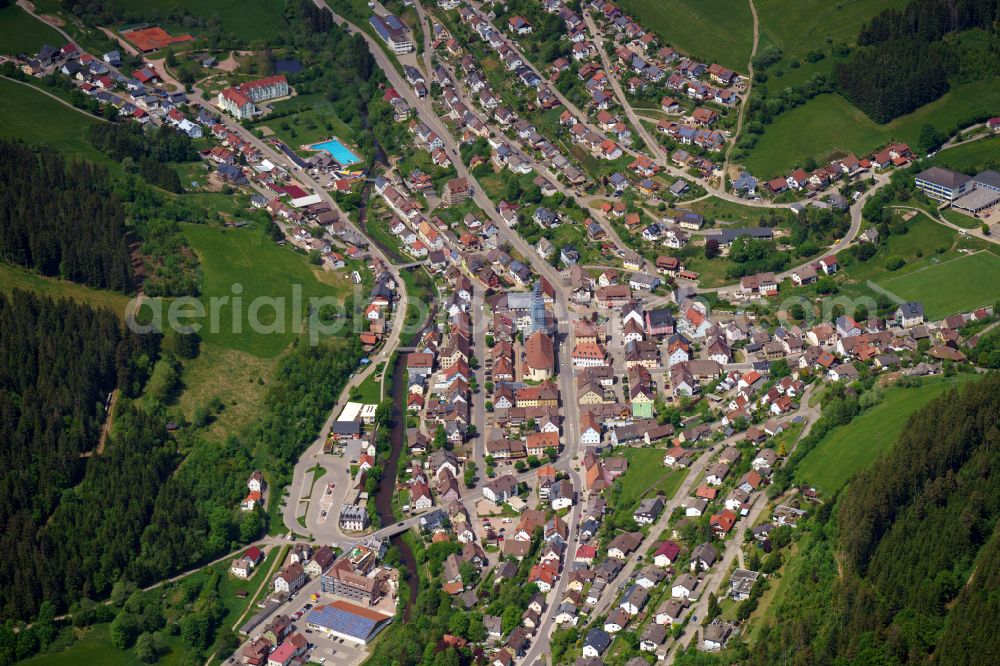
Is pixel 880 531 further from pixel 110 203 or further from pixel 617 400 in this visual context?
pixel 110 203

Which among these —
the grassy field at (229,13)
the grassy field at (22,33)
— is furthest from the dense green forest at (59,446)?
the grassy field at (229,13)

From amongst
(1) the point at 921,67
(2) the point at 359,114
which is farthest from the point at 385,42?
(1) the point at 921,67

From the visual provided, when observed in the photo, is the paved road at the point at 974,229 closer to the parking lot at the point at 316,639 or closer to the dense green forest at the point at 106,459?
the dense green forest at the point at 106,459

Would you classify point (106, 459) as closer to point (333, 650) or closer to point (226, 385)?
point (226, 385)

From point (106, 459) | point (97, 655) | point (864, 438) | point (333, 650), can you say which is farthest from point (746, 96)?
point (97, 655)

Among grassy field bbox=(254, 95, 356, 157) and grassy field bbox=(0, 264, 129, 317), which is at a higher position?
grassy field bbox=(254, 95, 356, 157)

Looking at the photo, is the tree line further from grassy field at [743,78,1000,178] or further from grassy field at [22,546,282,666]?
grassy field at [743,78,1000,178]

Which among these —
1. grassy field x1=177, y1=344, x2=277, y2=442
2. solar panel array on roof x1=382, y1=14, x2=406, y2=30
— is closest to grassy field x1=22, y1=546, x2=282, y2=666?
grassy field x1=177, y1=344, x2=277, y2=442
